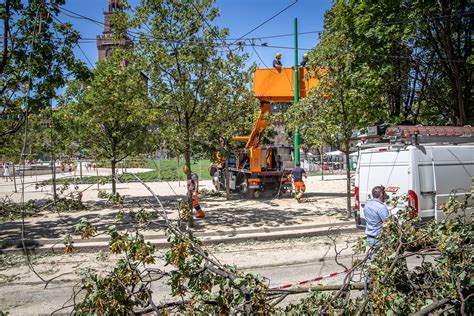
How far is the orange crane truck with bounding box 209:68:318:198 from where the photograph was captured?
45.9 ft

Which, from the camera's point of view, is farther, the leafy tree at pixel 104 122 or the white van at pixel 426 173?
the leafy tree at pixel 104 122

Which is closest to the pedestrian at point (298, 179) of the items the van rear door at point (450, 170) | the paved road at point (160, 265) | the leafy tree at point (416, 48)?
the leafy tree at point (416, 48)

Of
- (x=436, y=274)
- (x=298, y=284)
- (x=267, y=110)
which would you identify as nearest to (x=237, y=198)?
(x=267, y=110)

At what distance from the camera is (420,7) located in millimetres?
12891

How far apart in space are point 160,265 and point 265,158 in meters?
10.7

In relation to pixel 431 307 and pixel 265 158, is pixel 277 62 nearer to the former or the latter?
pixel 265 158

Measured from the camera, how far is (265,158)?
17.7m

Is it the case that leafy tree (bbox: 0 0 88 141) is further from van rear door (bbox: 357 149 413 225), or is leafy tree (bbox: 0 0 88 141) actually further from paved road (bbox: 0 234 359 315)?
→ van rear door (bbox: 357 149 413 225)

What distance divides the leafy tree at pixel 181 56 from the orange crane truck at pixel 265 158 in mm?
3383

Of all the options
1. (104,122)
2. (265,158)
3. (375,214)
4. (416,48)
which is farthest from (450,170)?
(104,122)

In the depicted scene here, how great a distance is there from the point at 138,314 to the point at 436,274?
109 inches

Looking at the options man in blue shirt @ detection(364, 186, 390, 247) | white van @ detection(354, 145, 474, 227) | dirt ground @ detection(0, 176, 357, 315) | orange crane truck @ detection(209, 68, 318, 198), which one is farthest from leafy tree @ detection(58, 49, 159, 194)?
man in blue shirt @ detection(364, 186, 390, 247)

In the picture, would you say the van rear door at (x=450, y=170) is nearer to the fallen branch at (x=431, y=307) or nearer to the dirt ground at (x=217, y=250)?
the dirt ground at (x=217, y=250)

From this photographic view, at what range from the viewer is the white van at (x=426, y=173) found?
762cm
